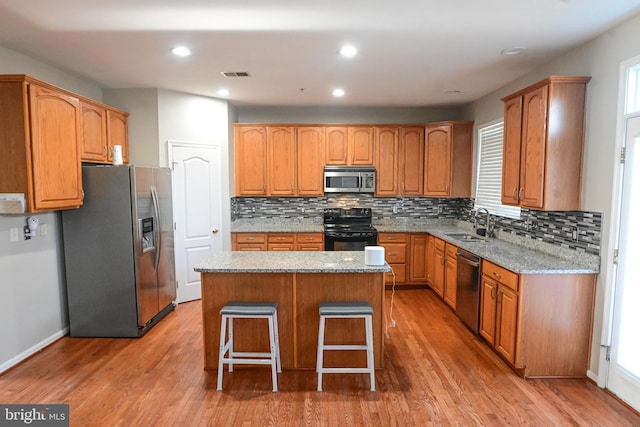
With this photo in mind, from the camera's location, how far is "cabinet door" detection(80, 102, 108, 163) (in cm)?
355

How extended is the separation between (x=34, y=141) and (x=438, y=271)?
443 centimetres

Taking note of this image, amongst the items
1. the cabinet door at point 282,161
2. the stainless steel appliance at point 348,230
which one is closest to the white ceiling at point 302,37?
the cabinet door at point 282,161

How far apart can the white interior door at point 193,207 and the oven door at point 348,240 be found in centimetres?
149

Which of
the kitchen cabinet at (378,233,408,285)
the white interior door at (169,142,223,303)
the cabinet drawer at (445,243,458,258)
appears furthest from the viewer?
the kitchen cabinet at (378,233,408,285)

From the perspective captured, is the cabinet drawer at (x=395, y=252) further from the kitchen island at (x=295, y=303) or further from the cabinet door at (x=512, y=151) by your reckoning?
the kitchen island at (x=295, y=303)

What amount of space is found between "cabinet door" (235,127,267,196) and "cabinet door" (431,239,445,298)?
102 inches

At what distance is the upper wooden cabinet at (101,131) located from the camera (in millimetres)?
3568

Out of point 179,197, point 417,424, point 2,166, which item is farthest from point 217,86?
point 417,424

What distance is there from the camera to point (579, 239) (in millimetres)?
2965

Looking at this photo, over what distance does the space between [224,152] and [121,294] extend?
2.22 metres

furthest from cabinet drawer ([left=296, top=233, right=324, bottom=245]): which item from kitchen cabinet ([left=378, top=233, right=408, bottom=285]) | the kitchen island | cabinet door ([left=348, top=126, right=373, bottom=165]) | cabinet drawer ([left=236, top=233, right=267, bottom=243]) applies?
the kitchen island

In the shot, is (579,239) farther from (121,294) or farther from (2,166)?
(2,166)

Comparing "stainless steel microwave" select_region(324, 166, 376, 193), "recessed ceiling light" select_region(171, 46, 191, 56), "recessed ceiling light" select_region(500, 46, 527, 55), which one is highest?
"recessed ceiling light" select_region(500, 46, 527, 55)

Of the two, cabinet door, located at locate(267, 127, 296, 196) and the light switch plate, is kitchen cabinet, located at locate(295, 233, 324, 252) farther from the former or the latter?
the light switch plate
